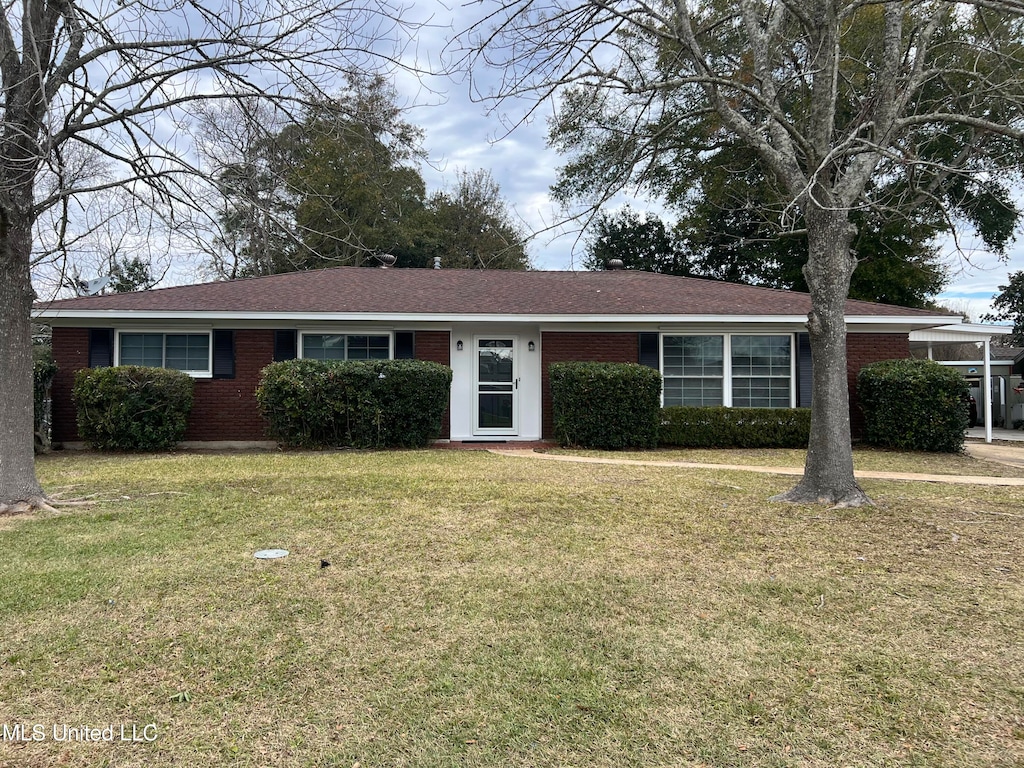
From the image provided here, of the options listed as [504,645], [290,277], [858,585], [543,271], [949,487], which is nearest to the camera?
[504,645]

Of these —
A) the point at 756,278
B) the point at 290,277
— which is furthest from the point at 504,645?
the point at 756,278

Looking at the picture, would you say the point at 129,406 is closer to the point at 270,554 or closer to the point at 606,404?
the point at 270,554

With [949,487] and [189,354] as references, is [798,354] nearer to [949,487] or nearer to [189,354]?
[949,487]

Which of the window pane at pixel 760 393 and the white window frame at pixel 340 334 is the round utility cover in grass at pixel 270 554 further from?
the window pane at pixel 760 393

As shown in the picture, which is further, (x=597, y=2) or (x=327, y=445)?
(x=327, y=445)

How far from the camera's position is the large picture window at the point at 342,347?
11797 millimetres

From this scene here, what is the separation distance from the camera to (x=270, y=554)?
449cm

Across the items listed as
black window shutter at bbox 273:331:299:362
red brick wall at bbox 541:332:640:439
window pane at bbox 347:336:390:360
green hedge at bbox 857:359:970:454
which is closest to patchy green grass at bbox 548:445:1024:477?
green hedge at bbox 857:359:970:454

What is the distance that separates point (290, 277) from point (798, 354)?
11.0m

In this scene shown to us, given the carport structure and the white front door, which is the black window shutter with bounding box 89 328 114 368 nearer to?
the white front door

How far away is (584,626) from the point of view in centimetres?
336

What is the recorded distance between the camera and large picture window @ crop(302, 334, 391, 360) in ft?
38.7

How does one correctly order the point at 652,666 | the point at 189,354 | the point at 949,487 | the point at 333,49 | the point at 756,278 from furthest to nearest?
the point at 756,278 < the point at 189,354 < the point at 949,487 < the point at 333,49 < the point at 652,666

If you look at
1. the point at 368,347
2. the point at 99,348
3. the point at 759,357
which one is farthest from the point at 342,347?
the point at 759,357
